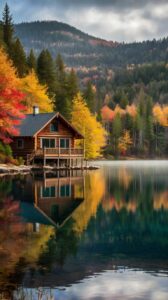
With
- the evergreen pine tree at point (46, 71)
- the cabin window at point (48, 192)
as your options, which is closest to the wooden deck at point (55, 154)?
the cabin window at point (48, 192)

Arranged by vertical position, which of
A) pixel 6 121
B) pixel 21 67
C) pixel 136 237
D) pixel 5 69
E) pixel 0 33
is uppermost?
pixel 0 33

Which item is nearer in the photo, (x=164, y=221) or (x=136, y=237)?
(x=136, y=237)

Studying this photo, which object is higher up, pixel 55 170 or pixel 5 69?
pixel 5 69

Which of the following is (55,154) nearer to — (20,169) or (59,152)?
(59,152)

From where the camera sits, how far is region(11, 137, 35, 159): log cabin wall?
179 feet

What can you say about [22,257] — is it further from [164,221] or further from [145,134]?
[145,134]

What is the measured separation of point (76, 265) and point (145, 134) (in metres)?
113

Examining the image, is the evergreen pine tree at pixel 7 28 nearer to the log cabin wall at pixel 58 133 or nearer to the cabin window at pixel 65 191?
the log cabin wall at pixel 58 133

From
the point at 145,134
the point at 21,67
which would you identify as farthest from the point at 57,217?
the point at 145,134

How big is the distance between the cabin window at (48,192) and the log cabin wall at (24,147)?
76.3 feet

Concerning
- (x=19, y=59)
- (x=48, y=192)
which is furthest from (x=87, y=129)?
(x=48, y=192)

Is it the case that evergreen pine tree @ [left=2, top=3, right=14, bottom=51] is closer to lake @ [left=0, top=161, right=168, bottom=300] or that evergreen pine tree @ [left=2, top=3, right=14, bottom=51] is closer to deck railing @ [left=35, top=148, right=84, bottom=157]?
deck railing @ [left=35, top=148, right=84, bottom=157]

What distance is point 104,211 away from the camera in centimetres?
2152

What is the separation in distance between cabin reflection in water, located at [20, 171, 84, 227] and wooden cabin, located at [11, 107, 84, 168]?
2123 centimetres
